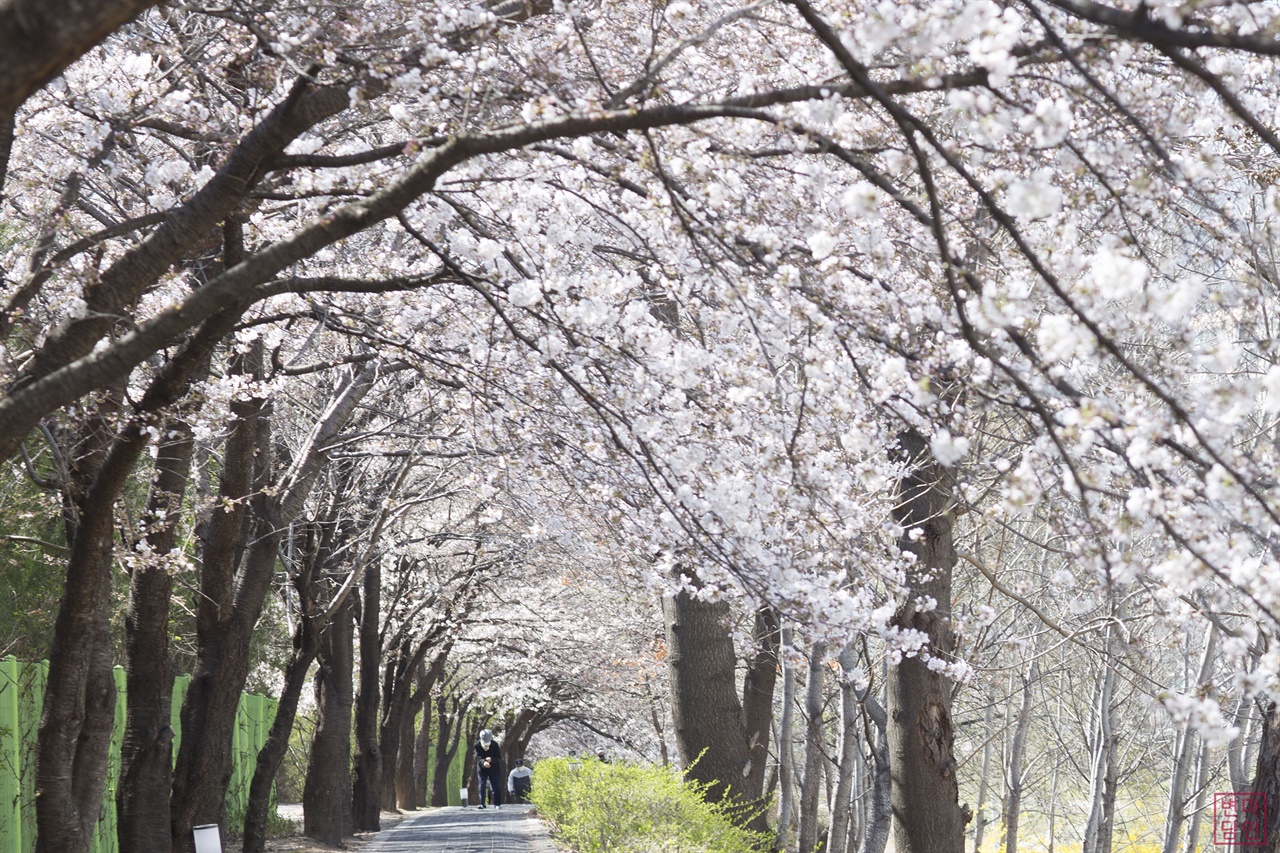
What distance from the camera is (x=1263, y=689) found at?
3508mm

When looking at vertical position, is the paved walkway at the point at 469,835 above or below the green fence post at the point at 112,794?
below

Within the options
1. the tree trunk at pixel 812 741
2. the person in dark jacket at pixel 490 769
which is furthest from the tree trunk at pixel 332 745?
the person in dark jacket at pixel 490 769

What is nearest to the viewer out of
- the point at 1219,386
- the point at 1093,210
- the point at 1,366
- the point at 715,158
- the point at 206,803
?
the point at 1219,386

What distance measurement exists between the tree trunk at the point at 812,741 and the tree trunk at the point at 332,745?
5.99 metres

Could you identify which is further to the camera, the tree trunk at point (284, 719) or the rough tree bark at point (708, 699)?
the tree trunk at point (284, 719)

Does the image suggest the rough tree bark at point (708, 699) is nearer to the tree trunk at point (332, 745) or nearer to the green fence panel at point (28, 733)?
the green fence panel at point (28, 733)

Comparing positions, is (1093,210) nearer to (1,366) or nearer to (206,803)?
(1,366)

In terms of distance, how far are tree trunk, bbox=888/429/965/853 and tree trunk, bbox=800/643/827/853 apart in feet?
5.80

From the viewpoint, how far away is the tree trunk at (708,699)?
10867 mm

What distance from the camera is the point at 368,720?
782 inches

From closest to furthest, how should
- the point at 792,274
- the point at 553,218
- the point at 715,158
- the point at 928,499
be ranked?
1. the point at 792,274
2. the point at 715,158
3. the point at 553,218
4. the point at 928,499

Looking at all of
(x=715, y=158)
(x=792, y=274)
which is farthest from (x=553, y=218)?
(x=792, y=274)

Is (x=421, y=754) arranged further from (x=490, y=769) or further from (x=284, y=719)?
(x=284, y=719)

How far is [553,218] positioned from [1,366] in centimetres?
262
